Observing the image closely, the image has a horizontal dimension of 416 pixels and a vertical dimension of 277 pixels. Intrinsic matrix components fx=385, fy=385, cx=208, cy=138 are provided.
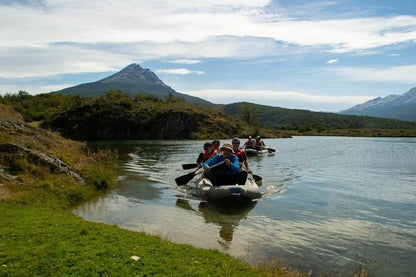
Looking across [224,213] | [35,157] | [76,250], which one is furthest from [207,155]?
[76,250]

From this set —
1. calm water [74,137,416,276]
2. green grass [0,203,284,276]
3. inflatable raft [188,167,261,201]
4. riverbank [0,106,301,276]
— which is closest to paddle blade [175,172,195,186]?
calm water [74,137,416,276]

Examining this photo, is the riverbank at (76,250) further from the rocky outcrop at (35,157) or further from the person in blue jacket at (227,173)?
the person in blue jacket at (227,173)

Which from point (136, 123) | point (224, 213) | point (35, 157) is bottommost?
point (224, 213)

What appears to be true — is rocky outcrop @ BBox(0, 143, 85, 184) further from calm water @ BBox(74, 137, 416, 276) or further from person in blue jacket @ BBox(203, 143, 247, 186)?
person in blue jacket @ BBox(203, 143, 247, 186)

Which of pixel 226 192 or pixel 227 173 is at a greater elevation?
pixel 227 173

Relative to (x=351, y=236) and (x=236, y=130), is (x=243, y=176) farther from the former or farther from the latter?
(x=236, y=130)

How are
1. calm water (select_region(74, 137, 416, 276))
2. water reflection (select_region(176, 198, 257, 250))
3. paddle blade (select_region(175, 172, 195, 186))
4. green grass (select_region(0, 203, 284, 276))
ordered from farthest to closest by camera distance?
paddle blade (select_region(175, 172, 195, 186)), water reflection (select_region(176, 198, 257, 250)), calm water (select_region(74, 137, 416, 276)), green grass (select_region(0, 203, 284, 276))

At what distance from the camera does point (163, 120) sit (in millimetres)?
89812

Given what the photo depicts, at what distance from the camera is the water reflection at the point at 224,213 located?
11370mm

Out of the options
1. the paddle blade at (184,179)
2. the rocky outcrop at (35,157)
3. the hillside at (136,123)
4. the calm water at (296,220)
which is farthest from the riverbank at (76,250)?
the hillside at (136,123)

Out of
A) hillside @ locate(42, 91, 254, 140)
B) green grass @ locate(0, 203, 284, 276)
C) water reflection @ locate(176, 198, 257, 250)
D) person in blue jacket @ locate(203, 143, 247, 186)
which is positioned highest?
hillside @ locate(42, 91, 254, 140)

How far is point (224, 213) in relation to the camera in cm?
1410

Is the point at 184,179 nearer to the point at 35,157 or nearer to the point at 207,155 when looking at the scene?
the point at 207,155

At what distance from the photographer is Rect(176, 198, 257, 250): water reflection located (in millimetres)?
11370
